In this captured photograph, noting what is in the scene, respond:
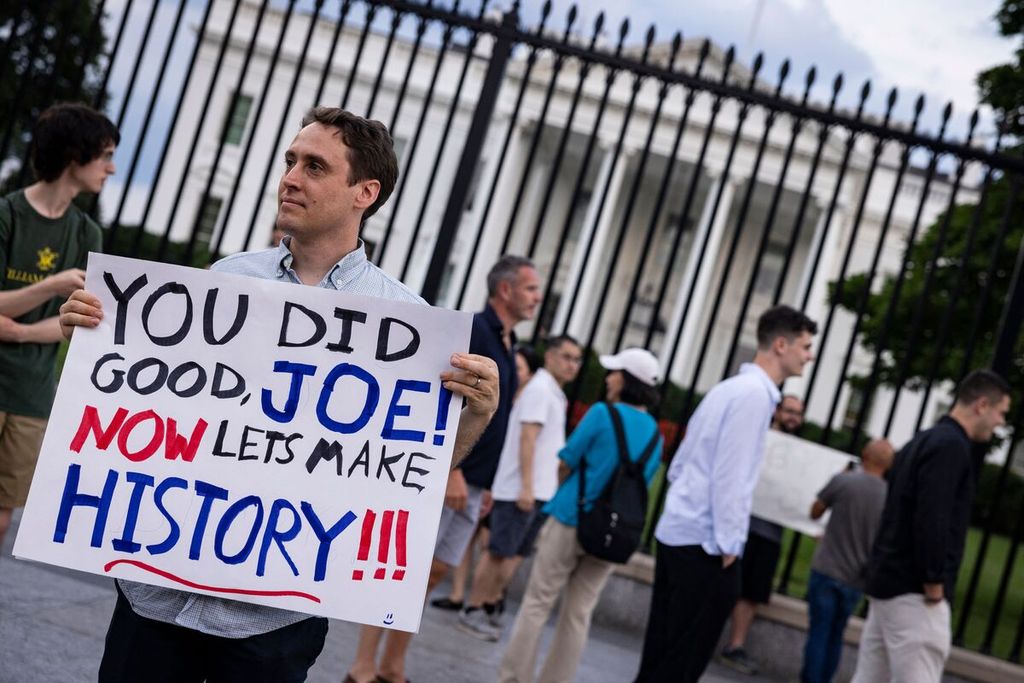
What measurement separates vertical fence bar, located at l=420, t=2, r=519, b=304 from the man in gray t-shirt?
9.15ft

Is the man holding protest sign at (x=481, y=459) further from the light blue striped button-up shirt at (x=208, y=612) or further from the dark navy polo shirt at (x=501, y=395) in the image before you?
the light blue striped button-up shirt at (x=208, y=612)

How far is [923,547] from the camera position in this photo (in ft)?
15.5

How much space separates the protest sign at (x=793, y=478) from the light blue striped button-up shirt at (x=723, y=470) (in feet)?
7.59

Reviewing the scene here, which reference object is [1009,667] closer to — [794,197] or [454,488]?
[454,488]

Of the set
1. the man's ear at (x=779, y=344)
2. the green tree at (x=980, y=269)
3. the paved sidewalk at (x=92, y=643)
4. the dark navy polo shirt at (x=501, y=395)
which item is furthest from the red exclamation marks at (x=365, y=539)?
the green tree at (x=980, y=269)

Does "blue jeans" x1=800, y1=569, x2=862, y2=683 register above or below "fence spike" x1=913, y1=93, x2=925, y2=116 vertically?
below

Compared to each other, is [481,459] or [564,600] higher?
[481,459]

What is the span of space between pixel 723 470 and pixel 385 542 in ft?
8.18

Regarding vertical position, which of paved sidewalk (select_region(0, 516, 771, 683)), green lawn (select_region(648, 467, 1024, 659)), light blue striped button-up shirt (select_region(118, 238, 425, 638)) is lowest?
paved sidewalk (select_region(0, 516, 771, 683))

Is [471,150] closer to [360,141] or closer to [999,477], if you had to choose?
[999,477]

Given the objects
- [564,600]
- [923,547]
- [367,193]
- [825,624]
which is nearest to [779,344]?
[923,547]

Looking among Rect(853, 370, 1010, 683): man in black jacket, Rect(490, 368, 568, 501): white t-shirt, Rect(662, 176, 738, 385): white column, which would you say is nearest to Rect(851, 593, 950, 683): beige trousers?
Rect(853, 370, 1010, 683): man in black jacket

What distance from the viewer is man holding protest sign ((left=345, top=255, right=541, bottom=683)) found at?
4.86 m

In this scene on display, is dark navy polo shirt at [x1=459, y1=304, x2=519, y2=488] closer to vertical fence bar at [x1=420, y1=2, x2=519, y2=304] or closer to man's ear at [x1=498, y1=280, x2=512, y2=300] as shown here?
man's ear at [x1=498, y1=280, x2=512, y2=300]
